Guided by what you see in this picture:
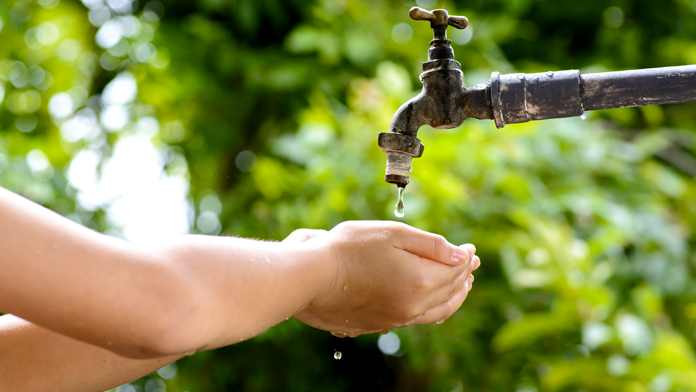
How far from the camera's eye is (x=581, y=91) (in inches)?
22.5

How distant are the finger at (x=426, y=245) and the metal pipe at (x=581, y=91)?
137mm

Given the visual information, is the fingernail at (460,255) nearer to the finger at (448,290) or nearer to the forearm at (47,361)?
the finger at (448,290)

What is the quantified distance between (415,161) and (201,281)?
97cm

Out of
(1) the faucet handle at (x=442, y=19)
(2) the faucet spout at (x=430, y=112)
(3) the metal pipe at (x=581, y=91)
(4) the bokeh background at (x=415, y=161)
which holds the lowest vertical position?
(4) the bokeh background at (x=415, y=161)

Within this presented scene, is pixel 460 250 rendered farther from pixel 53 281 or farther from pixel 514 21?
pixel 514 21

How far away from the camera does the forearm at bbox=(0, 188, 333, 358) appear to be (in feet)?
1.46

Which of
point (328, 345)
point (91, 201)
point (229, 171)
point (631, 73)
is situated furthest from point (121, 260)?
point (91, 201)

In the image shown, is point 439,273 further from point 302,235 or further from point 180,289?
point 180,289

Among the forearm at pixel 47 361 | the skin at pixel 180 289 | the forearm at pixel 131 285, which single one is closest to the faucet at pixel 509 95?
the skin at pixel 180 289

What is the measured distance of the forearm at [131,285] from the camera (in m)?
0.44

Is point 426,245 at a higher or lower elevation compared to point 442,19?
lower

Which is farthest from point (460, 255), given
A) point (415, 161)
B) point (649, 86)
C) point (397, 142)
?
point (415, 161)

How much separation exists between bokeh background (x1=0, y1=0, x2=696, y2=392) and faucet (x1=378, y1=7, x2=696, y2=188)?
69 centimetres

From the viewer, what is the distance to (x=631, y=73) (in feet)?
1.83
